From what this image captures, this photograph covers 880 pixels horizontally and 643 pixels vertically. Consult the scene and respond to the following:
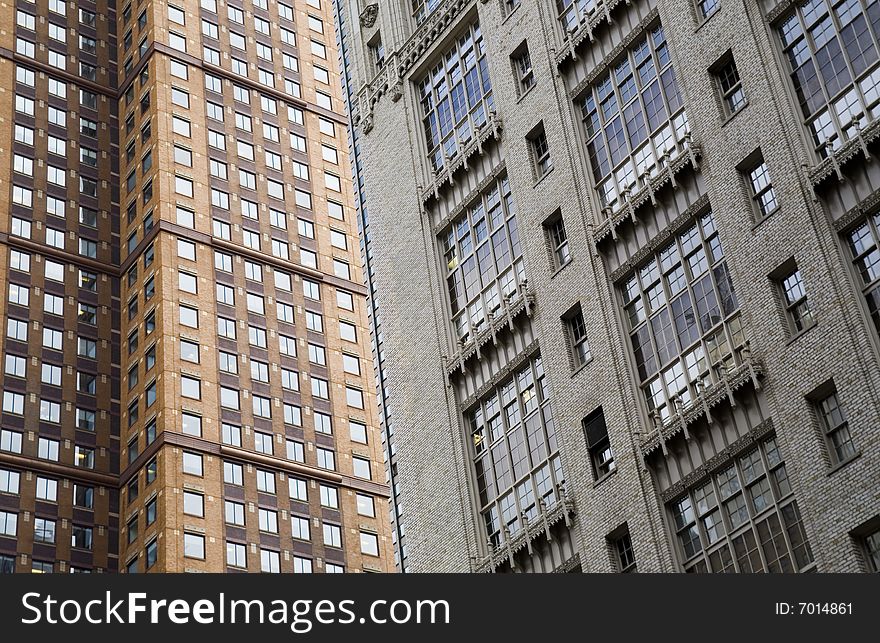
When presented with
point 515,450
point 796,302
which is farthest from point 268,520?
point 796,302

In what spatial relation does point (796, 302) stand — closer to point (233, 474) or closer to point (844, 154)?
point (844, 154)

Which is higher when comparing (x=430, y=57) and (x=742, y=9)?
(x=430, y=57)

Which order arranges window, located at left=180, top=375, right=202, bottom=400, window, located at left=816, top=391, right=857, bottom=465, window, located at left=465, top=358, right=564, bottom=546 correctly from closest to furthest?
1. window, located at left=816, top=391, right=857, bottom=465
2. window, located at left=465, top=358, right=564, bottom=546
3. window, located at left=180, top=375, right=202, bottom=400

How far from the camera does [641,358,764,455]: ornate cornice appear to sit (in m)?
38.1

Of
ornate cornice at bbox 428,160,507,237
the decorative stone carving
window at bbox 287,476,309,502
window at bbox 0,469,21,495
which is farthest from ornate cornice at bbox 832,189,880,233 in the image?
window at bbox 0,469,21,495

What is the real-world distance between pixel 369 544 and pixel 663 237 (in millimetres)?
79577

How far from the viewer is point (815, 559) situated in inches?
1361

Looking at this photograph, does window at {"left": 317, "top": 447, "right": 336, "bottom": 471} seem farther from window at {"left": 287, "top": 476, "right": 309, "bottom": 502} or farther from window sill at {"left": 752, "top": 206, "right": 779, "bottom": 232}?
window sill at {"left": 752, "top": 206, "right": 779, "bottom": 232}

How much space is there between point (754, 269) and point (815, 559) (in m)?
8.05

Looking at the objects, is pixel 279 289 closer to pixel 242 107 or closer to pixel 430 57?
pixel 242 107

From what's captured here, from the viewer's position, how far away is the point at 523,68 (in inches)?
2047

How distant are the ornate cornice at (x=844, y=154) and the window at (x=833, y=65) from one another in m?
0.54

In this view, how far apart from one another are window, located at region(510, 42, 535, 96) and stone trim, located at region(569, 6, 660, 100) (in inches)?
122

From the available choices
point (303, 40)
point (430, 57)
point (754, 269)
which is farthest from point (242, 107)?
point (754, 269)
